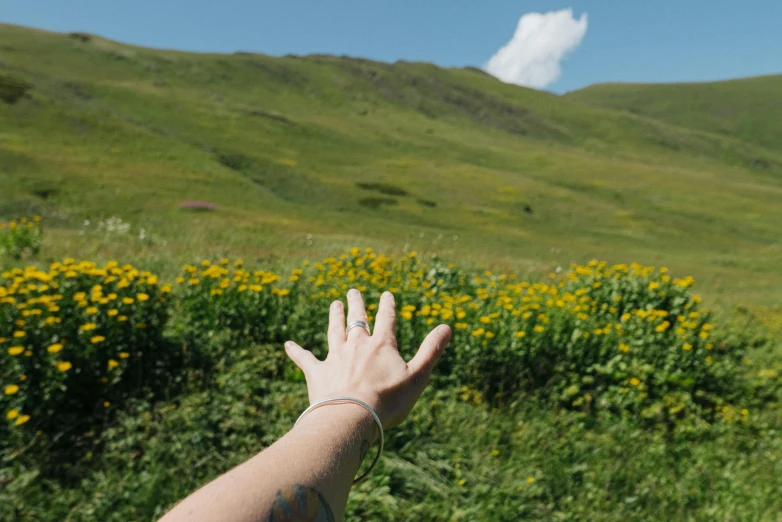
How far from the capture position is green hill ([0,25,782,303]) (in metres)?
21.8

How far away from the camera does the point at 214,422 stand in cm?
461

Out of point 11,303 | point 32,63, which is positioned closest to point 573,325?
point 11,303

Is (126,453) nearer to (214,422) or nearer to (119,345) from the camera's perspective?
(214,422)

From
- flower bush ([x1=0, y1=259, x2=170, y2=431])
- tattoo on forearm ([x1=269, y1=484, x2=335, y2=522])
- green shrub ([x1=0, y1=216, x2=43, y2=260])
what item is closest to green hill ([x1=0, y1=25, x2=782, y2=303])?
green shrub ([x1=0, y1=216, x2=43, y2=260])

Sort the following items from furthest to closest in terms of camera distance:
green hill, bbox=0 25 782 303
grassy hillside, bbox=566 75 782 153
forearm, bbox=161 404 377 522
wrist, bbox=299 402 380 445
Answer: grassy hillside, bbox=566 75 782 153, green hill, bbox=0 25 782 303, wrist, bbox=299 402 380 445, forearm, bbox=161 404 377 522

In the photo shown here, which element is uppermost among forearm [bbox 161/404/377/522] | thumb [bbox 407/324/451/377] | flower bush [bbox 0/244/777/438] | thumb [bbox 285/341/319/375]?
thumb [bbox 407/324/451/377]

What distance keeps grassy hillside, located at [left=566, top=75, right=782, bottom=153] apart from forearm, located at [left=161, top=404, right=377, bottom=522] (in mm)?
174913

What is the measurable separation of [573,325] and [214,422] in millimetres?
4238

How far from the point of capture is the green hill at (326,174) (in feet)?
71.5

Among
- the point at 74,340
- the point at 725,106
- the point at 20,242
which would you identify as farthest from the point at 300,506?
→ the point at 725,106

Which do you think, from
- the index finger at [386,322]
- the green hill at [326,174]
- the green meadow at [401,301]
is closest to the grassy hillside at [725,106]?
the green hill at [326,174]

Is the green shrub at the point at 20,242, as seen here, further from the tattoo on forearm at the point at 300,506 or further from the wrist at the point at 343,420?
the tattoo on forearm at the point at 300,506

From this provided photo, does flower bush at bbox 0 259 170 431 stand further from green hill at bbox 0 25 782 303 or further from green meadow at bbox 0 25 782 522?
green hill at bbox 0 25 782 303

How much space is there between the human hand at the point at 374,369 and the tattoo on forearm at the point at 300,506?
16.8 inches
